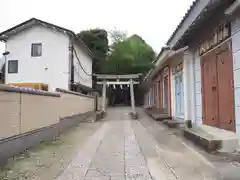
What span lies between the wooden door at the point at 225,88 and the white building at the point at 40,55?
17.4 m

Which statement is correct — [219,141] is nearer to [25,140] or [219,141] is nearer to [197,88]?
[197,88]

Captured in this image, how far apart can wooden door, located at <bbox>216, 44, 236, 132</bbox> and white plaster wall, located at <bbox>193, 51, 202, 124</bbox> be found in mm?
1820

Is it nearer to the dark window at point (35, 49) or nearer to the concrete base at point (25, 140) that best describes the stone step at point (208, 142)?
the concrete base at point (25, 140)

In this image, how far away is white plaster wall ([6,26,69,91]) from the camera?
78.5ft

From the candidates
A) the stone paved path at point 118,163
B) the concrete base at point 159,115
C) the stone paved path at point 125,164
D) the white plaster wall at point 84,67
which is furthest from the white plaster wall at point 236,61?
the white plaster wall at point 84,67

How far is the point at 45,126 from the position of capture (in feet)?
30.5

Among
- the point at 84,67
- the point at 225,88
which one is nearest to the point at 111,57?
the point at 84,67

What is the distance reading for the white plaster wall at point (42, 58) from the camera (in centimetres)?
2394

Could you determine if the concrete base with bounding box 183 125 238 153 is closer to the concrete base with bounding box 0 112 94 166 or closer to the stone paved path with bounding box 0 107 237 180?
the stone paved path with bounding box 0 107 237 180

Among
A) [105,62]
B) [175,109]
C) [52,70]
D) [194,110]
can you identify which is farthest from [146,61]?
[194,110]

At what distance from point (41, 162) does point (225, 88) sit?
168 inches

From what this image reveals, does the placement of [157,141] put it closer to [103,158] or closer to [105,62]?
[103,158]

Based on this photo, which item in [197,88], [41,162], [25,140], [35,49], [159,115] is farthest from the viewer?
[35,49]

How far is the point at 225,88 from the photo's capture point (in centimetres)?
692
